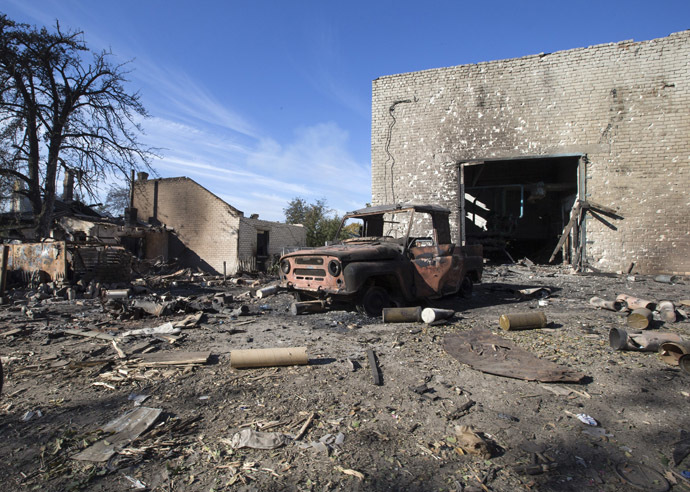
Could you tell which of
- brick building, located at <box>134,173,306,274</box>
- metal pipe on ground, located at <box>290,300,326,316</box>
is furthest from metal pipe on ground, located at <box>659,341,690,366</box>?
→ brick building, located at <box>134,173,306,274</box>

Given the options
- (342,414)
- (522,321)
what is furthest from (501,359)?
(342,414)

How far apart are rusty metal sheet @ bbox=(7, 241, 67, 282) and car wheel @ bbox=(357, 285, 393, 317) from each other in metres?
9.08

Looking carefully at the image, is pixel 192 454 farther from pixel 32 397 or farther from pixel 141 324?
pixel 141 324

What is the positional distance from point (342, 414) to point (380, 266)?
314 cm

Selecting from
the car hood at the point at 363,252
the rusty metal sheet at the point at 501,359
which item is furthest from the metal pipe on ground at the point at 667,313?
the car hood at the point at 363,252

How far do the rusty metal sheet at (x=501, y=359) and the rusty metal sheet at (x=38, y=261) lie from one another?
10765 millimetres

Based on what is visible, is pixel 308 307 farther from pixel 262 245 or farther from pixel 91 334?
pixel 262 245

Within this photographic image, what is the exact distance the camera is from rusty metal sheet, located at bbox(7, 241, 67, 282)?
405 inches

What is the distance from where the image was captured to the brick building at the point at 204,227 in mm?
19578

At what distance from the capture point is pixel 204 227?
2031cm

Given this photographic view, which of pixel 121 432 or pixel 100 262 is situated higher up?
pixel 100 262

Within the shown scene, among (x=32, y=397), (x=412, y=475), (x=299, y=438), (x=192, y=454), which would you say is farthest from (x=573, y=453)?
(x=32, y=397)

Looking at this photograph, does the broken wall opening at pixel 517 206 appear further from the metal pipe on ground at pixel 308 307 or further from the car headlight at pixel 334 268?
the car headlight at pixel 334 268

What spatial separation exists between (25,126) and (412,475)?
17.7 meters
